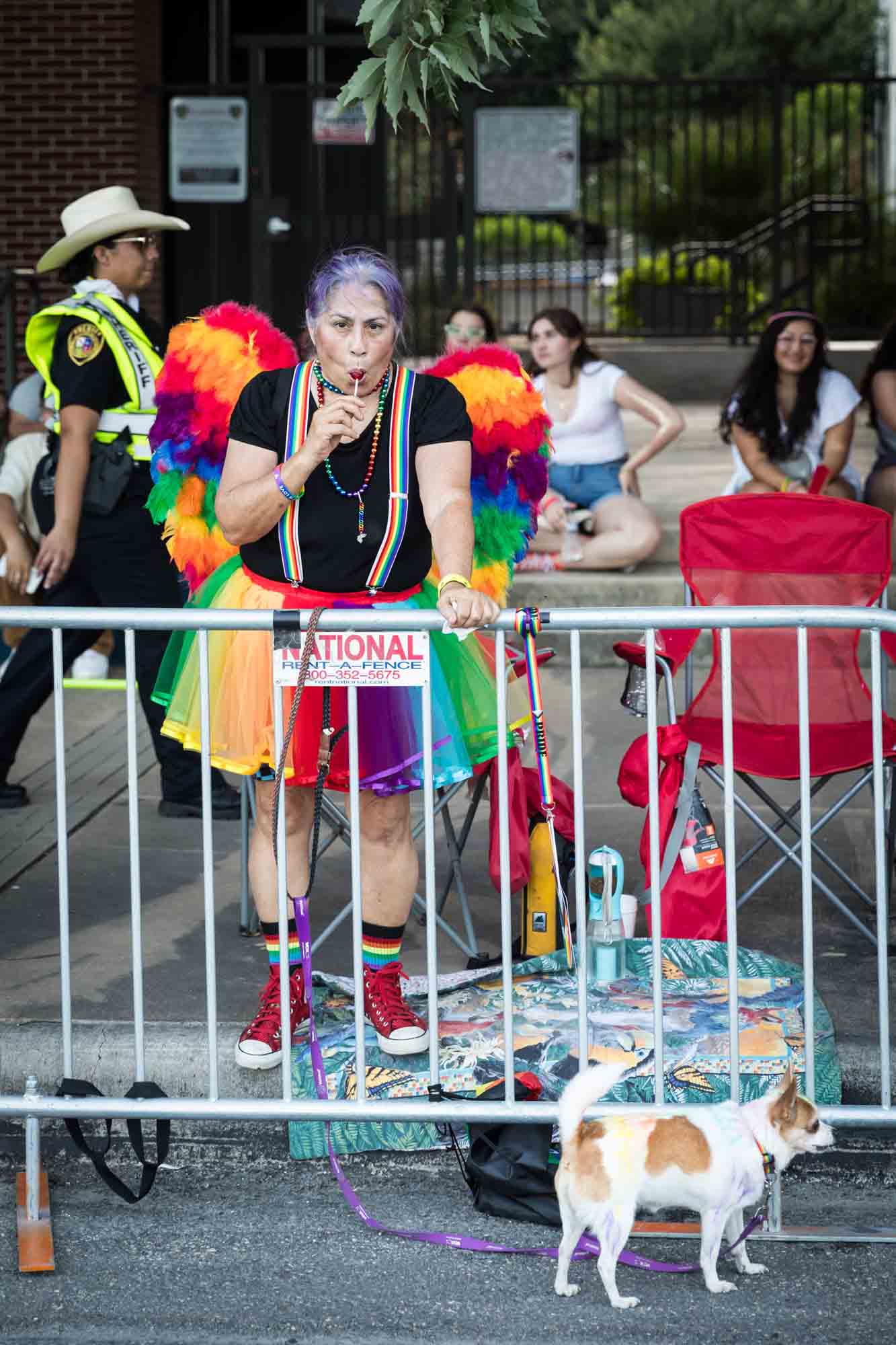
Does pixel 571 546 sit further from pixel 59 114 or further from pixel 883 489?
pixel 59 114

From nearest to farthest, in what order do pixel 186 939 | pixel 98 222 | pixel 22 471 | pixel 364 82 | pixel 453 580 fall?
pixel 453 580
pixel 364 82
pixel 186 939
pixel 98 222
pixel 22 471

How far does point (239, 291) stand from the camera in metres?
13.8

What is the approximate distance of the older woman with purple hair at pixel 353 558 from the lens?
13.2 ft

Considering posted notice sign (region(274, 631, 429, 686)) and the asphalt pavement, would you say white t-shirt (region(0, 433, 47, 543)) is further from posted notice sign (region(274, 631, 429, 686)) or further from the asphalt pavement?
the asphalt pavement

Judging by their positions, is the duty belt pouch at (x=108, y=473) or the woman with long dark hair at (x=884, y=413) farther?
the woman with long dark hair at (x=884, y=413)

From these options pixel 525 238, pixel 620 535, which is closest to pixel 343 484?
pixel 620 535

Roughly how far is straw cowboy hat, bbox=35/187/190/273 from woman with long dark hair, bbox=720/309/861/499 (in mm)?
3091

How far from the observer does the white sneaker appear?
8.42 m

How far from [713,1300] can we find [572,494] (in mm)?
5876

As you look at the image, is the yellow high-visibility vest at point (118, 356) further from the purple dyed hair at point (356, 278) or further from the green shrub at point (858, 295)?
the green shrub at point (858, 295)

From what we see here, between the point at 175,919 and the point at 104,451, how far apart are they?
164 cm

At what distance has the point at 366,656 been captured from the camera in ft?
12.4

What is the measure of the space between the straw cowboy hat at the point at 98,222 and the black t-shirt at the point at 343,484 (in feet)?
6.59

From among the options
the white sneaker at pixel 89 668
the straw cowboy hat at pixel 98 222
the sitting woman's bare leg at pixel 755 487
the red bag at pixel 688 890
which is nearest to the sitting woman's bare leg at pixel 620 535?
the sitting woman's bare leg at pixel 755 487
